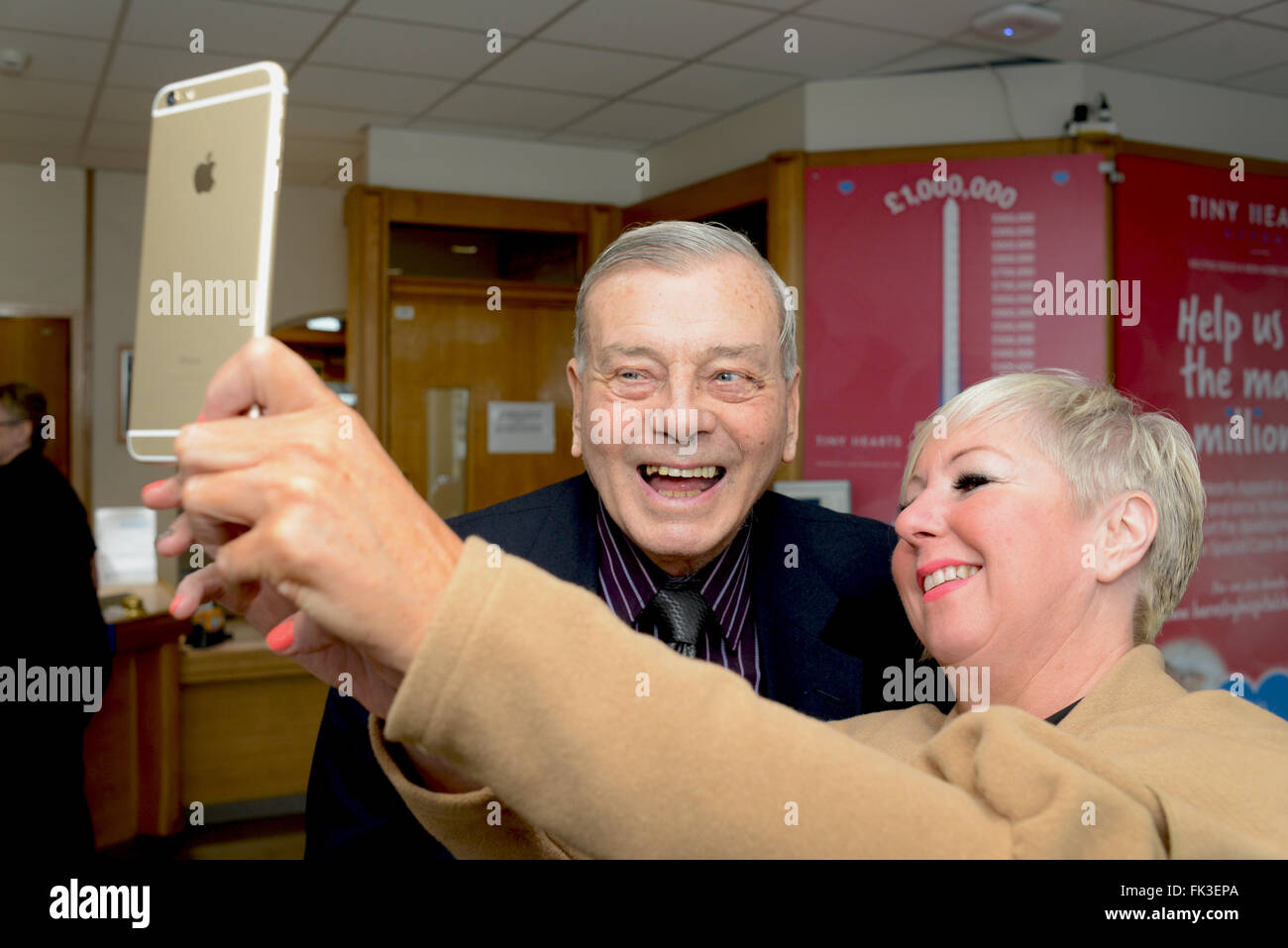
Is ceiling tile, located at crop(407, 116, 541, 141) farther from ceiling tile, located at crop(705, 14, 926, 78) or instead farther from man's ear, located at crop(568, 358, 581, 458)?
man's ear, located at crop(568, 358, 581, 458)

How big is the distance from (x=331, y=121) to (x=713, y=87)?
2.00m

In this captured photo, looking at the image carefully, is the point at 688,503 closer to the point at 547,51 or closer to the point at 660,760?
the point at 660,760

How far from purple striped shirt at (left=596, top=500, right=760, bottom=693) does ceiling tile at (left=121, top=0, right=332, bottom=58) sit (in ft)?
10.5

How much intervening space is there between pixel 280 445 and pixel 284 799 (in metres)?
A: 4.51

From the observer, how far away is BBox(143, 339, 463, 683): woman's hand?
0.59 m

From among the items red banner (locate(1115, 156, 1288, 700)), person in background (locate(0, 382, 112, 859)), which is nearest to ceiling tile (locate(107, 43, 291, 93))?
person in background (locate(0, 382, 112, 859))

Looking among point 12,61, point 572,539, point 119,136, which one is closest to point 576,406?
point 572,539

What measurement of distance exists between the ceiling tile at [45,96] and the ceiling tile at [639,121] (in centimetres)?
233

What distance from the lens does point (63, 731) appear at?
3.27m

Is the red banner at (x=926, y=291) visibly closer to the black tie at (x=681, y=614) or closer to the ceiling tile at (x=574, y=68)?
the ceiling tile at (x=574, y=68)

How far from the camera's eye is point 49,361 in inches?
254

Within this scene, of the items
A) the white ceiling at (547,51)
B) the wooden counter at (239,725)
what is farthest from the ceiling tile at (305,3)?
the wooden counter at (239,725)
